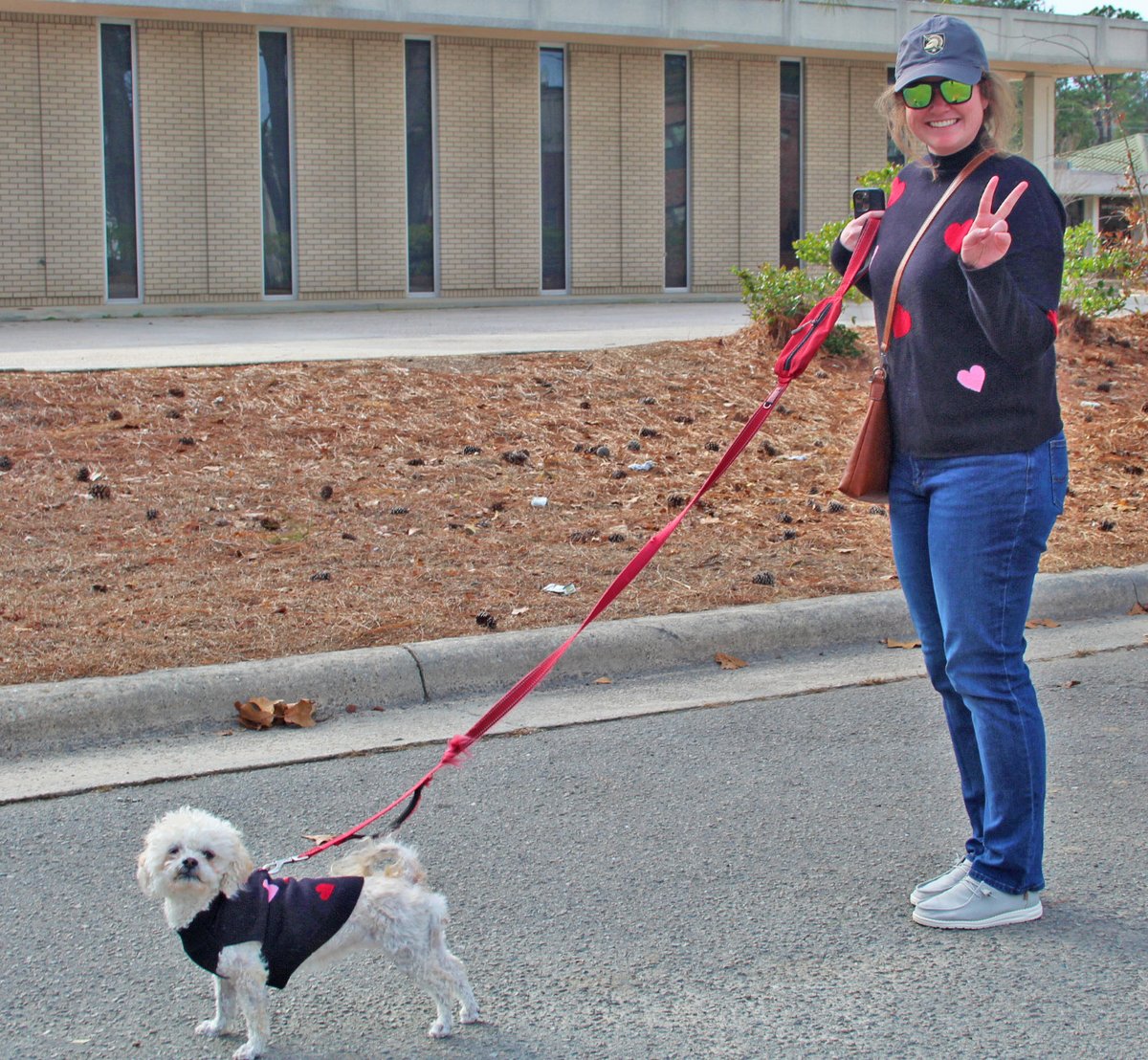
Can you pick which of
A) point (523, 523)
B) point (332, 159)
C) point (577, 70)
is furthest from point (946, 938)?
point (577, 70)

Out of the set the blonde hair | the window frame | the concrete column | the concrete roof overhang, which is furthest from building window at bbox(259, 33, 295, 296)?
the blonde hair

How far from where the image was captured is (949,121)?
11.0 feet

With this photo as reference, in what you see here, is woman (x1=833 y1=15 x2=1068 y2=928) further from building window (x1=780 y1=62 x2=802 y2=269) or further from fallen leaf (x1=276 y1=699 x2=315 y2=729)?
building window (x1=780 y1=62 x2=802 y2=269)

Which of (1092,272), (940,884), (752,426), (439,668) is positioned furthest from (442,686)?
(1092,272)

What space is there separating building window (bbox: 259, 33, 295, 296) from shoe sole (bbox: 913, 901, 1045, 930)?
1776 cm

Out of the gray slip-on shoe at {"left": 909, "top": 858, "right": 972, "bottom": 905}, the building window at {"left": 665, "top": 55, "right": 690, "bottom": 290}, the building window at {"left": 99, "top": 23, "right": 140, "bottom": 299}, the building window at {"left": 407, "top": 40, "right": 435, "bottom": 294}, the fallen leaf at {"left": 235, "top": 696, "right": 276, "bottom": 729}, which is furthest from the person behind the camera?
the building window at {"left": 665, "top": 55, "right": 690, "bottom": 290}

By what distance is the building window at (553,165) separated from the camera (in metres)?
21.3

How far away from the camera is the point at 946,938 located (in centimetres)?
350

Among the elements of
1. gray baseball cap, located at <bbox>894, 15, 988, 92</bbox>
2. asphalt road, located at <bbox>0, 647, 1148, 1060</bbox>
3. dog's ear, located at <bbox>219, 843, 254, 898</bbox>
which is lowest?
asphalt road, located at <bbox>0, 647, 1148, 1060</bbox>

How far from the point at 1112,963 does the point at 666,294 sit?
1975 cm

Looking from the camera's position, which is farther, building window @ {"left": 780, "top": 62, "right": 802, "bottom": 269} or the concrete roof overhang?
building window @ {"left": 780, "top": 62, "right": 802, "bottom": 269}

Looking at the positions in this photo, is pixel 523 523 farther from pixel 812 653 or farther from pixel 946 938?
pixel 946 938

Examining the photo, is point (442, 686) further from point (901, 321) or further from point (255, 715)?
point (901, 321)

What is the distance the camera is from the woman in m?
3.31
